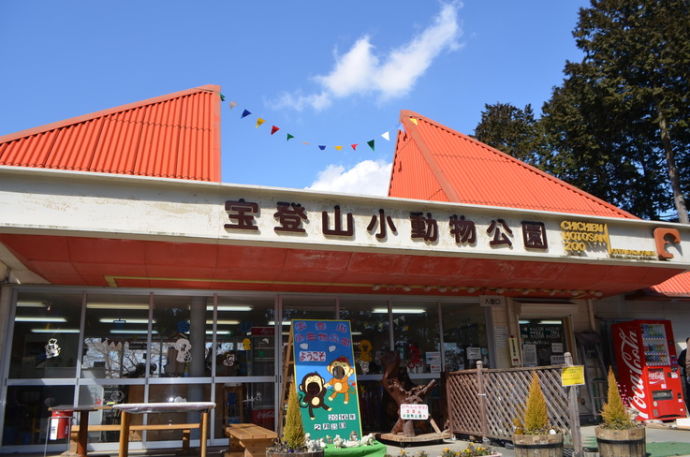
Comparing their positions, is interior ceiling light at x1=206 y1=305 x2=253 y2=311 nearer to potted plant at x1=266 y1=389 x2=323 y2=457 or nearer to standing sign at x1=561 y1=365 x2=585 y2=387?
potted plant at x1=266 y1=389 x2=323 y2=457

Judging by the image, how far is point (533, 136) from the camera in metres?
29.3

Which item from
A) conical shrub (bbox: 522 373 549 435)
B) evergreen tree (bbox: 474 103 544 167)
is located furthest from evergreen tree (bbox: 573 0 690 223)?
conical shrub (bbox: 522 373 549 435)

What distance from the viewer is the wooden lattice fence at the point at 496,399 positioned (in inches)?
313

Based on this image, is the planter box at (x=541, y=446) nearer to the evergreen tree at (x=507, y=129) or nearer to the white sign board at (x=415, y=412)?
the white sign board at (x=415, y=412)

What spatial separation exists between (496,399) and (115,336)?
6923 millimetres

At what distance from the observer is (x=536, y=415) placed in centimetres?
714

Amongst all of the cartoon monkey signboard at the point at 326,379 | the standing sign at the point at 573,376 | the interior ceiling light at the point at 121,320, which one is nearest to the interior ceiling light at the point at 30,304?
the interior ceiling light at the point at 121,320

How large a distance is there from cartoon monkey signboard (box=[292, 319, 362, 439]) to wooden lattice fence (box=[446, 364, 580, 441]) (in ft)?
7.13

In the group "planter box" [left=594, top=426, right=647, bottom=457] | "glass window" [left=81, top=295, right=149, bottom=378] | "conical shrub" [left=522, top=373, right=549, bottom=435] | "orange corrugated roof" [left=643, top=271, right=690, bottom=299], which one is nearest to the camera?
"conical shrub" [left=522, top=373, right=549, bottom=435]

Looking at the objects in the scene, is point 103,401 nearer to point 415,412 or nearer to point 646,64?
point 415,412

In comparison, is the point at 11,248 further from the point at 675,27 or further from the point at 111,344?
the point at 675,27

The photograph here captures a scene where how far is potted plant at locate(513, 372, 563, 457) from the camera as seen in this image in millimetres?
6945

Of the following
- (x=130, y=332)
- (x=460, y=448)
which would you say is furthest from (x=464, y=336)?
(x=130, y=332)

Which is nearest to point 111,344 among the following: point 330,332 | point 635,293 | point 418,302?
point 330,332
